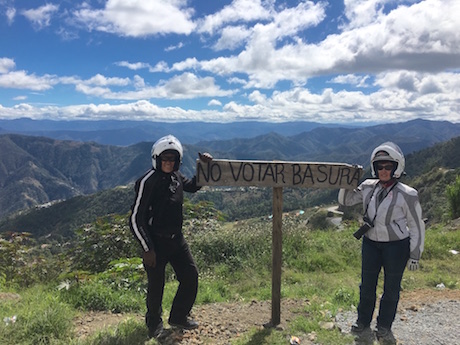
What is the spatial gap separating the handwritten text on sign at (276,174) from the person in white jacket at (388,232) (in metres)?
0.35

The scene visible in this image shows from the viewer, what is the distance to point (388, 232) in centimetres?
391

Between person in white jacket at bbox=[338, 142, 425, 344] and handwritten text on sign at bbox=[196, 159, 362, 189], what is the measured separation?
1.15ft

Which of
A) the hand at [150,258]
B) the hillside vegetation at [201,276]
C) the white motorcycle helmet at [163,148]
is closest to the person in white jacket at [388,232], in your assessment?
the hillside vegetation at [201,276]

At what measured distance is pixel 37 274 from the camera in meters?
6.18

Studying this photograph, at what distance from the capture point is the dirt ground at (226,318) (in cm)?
412

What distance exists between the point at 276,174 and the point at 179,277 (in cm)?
177

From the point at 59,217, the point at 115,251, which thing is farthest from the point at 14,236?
the point at 59,217

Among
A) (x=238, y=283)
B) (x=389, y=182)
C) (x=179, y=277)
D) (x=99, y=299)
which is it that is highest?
(x=389, y=182)

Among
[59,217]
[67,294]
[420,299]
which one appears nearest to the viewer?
[67,294]

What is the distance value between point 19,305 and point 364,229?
4.59 m

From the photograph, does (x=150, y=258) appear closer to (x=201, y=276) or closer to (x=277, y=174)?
(x=277, y=174)

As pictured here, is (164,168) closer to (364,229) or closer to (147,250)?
(147,250)

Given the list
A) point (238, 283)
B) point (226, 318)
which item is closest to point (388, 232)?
point (226, 318)

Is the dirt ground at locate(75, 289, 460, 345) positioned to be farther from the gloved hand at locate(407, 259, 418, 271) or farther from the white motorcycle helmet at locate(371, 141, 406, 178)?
the white motorcycle helmet at locate(371, 141, 406, 178)
